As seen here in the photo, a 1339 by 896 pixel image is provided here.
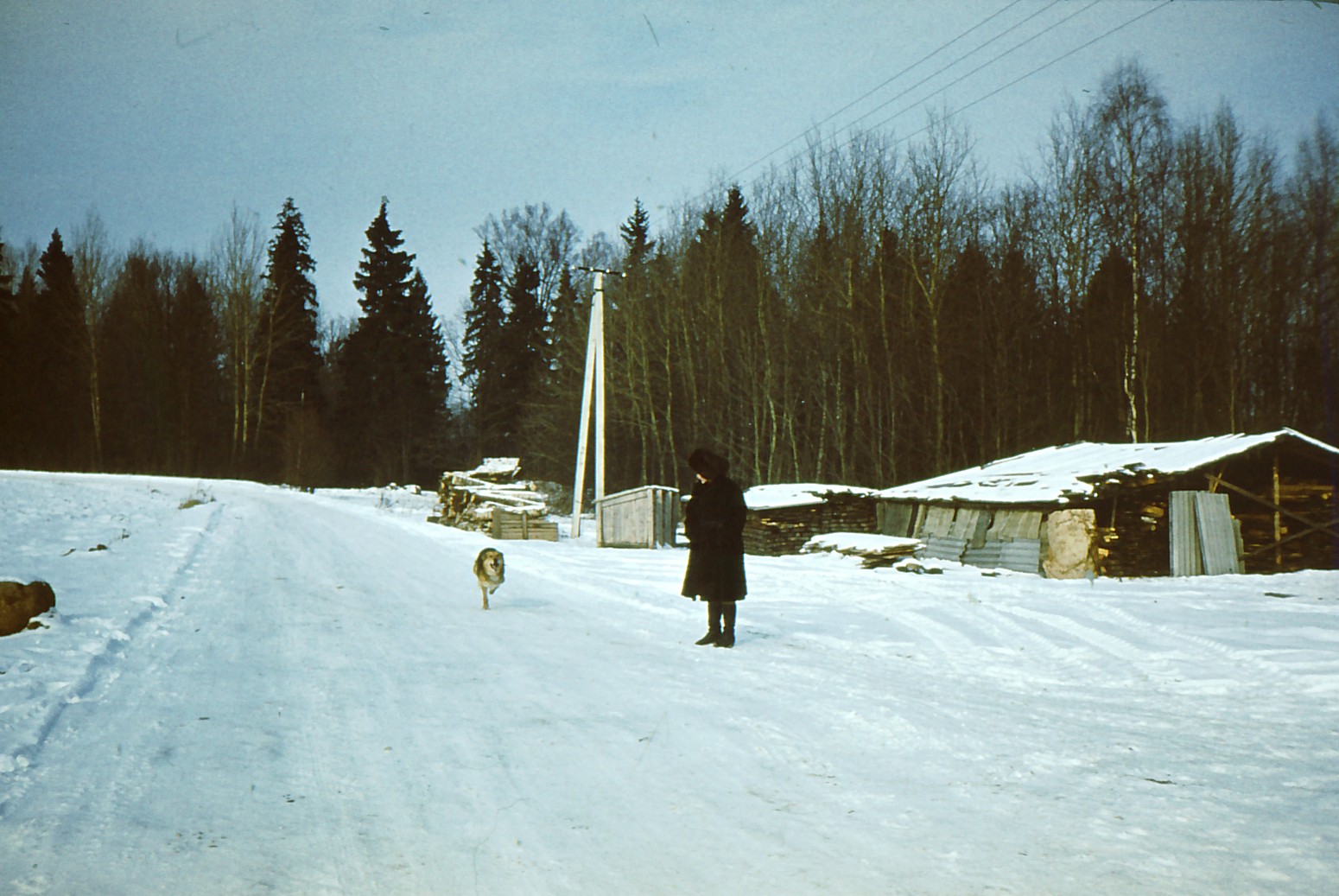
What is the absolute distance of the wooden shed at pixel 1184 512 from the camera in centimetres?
1873

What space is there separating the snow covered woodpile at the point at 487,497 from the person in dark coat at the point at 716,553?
18.7 metres

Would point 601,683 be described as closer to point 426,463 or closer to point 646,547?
point 646,547

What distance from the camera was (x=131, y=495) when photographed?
28844 mm

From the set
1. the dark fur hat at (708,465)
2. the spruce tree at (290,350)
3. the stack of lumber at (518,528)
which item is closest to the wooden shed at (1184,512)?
the dark fur hat at (708,465)

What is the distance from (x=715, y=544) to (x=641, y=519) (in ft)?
54.1

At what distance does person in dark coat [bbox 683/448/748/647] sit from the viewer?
30.9 ft

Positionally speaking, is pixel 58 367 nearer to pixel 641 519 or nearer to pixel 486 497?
pixel 641 519

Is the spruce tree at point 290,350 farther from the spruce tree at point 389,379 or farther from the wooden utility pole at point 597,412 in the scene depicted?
the wooden utility pole at point 597,412

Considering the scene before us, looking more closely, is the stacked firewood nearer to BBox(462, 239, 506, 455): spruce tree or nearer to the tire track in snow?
the tire track in snow

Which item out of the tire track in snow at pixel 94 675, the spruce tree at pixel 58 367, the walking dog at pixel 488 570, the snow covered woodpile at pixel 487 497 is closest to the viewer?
the tire track in snow at pixel 94 675

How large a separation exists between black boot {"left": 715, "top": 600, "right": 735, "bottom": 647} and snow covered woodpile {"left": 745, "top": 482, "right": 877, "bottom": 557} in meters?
15.0

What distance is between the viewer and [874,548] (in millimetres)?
19844

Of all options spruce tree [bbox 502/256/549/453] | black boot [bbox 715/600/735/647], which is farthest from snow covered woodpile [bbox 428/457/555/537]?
spruce tree [bbox 502/256/549/453]

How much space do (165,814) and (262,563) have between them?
1145cm
